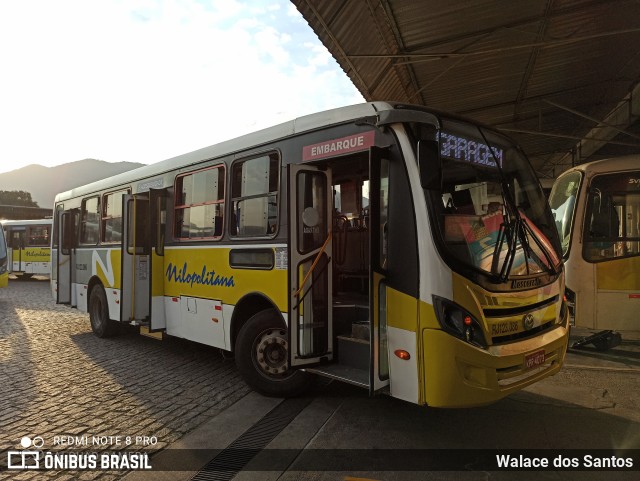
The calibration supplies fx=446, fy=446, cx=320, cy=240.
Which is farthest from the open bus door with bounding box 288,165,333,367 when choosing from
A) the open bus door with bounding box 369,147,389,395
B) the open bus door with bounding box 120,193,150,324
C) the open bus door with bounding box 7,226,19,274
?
the open bus door with bounding box 7,226,19,274

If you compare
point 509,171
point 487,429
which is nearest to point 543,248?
point 509,171

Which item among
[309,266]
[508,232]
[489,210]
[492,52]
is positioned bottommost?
[309,266]

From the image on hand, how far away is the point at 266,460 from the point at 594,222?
6053 millimetres

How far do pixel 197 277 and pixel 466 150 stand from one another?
154 inches

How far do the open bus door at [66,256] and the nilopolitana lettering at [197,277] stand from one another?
4.30 metres

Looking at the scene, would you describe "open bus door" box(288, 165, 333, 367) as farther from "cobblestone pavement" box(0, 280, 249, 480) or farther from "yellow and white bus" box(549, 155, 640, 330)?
"yellow and white bus" box(549, 155, 640, 330)

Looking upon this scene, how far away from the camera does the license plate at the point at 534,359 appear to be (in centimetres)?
375

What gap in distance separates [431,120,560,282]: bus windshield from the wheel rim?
237cm

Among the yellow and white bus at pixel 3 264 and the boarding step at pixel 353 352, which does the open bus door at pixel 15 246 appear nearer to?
the yellow and white bus at pixel 3 264

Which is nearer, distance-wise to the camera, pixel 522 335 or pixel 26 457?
pixel 26 457

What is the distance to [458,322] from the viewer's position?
3.48m

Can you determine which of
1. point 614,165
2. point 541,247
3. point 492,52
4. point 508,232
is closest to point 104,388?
point 508,232

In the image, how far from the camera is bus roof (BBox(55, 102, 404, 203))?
4.32m

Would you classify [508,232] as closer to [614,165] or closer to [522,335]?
[522,335]
